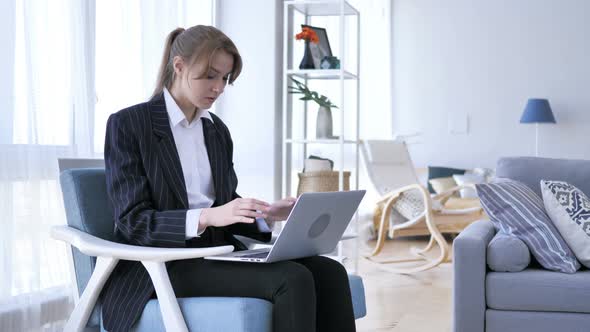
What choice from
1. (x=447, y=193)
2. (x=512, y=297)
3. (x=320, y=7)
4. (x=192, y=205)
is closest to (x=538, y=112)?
(x=447, y=193)

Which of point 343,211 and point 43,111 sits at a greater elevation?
point 43,111

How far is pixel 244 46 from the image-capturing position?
4.55 metres

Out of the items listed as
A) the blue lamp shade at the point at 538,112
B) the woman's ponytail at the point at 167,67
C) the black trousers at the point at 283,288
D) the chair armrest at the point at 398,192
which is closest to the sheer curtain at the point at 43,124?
the woman's ponytail at the point at 167,67

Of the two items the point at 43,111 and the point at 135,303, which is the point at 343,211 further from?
the point at 43,111

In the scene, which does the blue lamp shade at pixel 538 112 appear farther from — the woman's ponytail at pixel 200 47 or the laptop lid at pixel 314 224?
the woman's ponytail at pixel 200 47

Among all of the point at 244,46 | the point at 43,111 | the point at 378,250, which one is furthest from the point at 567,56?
the point at 43,111

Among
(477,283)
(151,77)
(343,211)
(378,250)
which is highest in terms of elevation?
(151,77)

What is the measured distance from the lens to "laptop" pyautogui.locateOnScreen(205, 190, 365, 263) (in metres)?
1.83

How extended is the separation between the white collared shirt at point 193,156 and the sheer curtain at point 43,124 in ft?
2.61

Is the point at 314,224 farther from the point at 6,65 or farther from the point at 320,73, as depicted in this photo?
the point at 320,73

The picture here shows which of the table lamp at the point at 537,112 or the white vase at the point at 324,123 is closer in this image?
the white vase at the point at 324,123

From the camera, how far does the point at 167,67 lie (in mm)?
2139

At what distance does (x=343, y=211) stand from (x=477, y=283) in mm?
936

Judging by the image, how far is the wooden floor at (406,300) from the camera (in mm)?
3629
